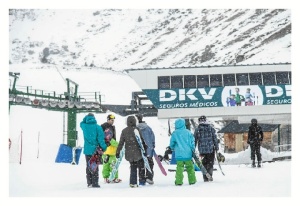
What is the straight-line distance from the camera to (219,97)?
13.9 meters

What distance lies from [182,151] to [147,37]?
60.4 feet

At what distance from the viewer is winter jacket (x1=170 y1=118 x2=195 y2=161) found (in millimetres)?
7427

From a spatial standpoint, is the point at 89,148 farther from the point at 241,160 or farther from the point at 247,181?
the point at 241,160

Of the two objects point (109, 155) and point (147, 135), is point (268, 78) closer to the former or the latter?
point (147, 135)

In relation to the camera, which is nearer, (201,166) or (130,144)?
(130,144)

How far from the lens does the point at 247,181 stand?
312 inches

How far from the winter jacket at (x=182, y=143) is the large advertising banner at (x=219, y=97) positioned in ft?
21.0

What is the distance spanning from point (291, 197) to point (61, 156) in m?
5.22

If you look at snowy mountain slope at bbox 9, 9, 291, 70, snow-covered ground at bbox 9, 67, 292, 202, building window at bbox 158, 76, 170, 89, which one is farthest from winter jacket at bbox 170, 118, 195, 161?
building window at bbox 158, 76, 170, 89

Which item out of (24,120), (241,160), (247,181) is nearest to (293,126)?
(247,181)

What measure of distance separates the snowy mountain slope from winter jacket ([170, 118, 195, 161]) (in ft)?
13.5

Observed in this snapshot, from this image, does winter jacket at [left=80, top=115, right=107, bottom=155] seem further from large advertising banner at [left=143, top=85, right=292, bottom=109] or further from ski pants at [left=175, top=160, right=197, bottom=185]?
large advertising banner at [left=143, top=85, right=292, bottom=109]

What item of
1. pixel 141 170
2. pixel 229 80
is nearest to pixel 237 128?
pixel 229 80

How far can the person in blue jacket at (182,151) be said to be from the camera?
7.41 metres
